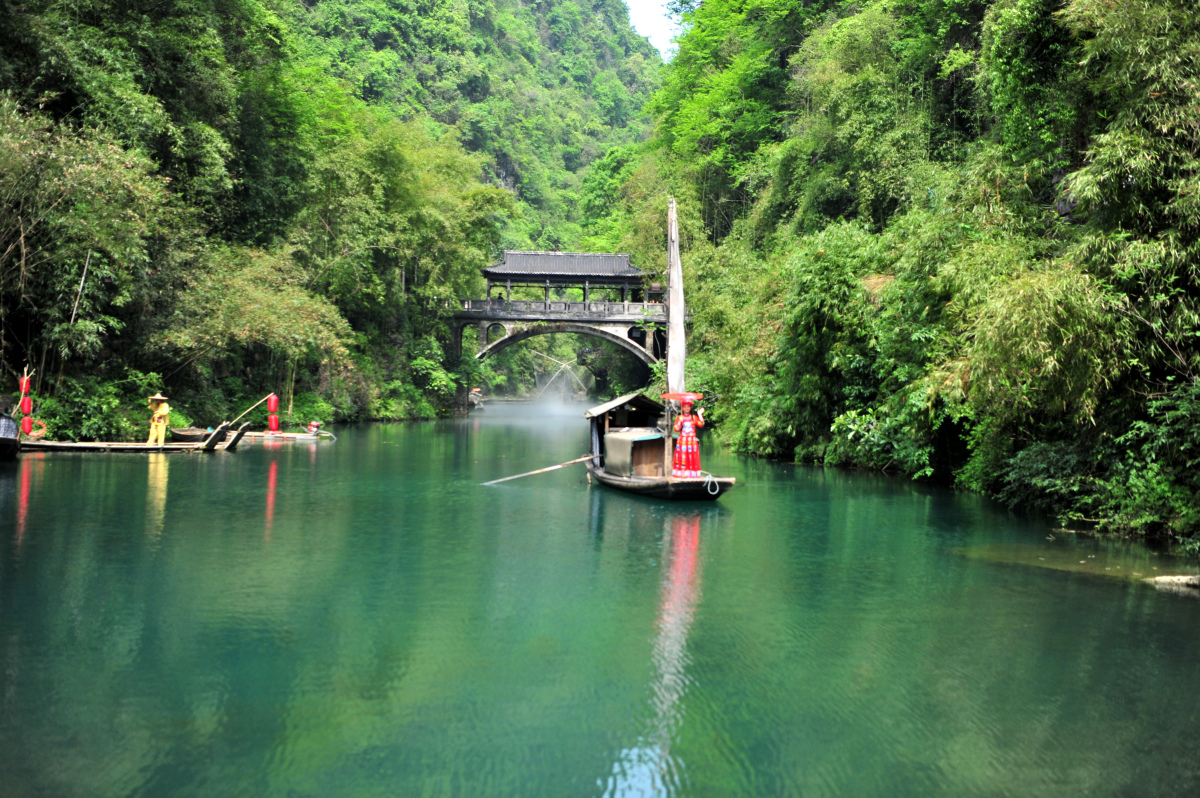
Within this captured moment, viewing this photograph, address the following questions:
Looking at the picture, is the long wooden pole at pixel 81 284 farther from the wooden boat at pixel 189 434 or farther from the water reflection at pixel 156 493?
the wooden boat at pixel 189 434

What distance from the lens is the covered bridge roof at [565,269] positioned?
35.8 metres

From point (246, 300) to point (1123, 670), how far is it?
18.5 meters

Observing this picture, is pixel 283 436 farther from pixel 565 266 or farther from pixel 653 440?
pixel 565 266

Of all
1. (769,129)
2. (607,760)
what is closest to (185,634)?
(607,760)

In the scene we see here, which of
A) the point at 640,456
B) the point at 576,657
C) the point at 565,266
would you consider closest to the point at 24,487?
the point at 640,456

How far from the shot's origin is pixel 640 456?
1367cm

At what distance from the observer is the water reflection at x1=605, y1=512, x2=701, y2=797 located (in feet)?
13.4

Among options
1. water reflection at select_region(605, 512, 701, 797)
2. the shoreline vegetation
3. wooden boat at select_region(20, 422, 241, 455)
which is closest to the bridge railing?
the shoreline vegetation

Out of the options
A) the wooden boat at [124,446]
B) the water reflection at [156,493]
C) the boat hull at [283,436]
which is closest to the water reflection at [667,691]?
the water reflection at [156,493]

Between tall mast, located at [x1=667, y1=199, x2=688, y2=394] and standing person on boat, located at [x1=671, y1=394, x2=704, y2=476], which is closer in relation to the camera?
standing person on boat, located at [x1=671, y1=394, x2=704, y2=476]

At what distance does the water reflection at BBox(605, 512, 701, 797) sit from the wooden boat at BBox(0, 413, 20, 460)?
10856mm

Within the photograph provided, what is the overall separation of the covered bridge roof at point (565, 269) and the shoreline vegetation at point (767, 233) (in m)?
1.03

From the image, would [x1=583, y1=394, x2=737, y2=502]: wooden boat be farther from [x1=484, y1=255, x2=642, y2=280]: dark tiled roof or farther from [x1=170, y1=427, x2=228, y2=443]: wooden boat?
[x1=484, y1=255, x2=642, y2=280]: dark tiled roof

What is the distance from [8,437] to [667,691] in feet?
42.1
